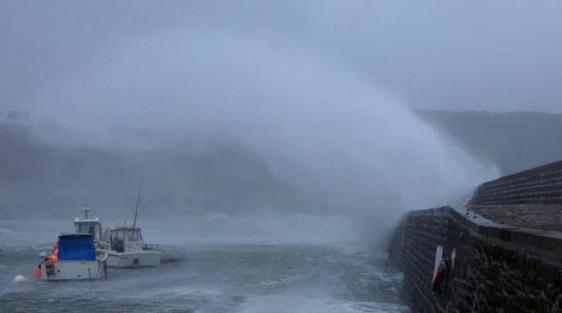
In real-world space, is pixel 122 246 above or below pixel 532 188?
below

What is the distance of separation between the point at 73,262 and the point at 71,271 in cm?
32

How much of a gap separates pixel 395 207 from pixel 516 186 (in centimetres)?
1765

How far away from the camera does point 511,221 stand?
11578 millimetres

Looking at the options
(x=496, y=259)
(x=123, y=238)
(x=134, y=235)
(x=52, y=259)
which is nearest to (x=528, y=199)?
(x=496, y=259)

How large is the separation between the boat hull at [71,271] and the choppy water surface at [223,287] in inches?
18.3

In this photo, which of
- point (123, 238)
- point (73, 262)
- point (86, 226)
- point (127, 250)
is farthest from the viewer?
point (86, 226)

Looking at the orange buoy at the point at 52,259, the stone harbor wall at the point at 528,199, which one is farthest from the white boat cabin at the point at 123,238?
the stone harbor wall at the point at 528,199

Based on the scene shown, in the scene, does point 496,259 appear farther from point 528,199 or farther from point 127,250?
point 127,250

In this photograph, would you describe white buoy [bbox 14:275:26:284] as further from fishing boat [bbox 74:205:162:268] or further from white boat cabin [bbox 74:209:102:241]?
white boat cabin [bbox 74:209:102:241]

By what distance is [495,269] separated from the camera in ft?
24.8

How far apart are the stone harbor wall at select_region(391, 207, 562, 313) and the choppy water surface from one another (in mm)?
6141

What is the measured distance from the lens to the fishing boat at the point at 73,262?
26172mm

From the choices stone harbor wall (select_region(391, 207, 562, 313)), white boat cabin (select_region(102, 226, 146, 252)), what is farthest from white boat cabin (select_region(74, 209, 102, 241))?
stone harbor wall (select_region(391, 207, 562, 313))

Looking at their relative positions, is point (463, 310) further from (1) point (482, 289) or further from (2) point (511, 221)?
(2) point (511, 221)
